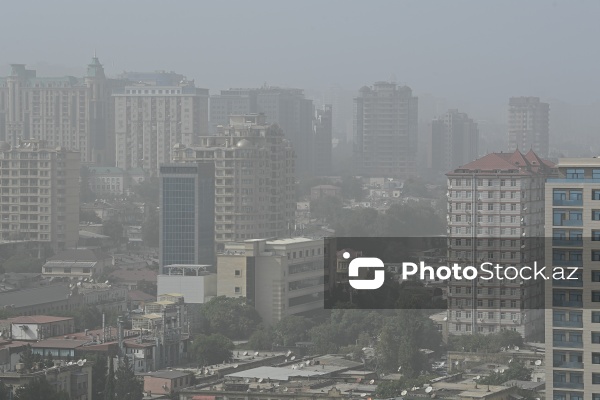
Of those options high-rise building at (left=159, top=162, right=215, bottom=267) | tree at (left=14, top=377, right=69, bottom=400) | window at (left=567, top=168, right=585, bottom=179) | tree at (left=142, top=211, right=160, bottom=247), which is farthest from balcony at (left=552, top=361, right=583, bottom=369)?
tree at (left=142, top=211, right=160, bottom=247)

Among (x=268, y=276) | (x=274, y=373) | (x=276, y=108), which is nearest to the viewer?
(x=274, y=373)

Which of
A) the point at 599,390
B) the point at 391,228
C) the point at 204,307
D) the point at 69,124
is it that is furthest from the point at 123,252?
the point at 599,390

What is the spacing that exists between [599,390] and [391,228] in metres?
17.8

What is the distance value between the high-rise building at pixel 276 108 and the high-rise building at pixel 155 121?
0.99m

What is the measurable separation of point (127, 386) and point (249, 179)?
9673mm

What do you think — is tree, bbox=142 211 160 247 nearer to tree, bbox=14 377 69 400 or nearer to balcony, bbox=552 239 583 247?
tree, bbox=14 377 69 400

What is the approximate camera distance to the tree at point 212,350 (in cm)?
1377

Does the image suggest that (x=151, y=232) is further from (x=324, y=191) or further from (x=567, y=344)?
(x=567, y=344)

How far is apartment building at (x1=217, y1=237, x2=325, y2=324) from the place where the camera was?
53.0ft

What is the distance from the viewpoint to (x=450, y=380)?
1174 centimetres

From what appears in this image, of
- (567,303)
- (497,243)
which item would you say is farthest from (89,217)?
(567,303)

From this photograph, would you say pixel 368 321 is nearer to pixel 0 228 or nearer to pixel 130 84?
pixel 0 228

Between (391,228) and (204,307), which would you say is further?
(391,228)

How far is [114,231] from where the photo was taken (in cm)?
2586
